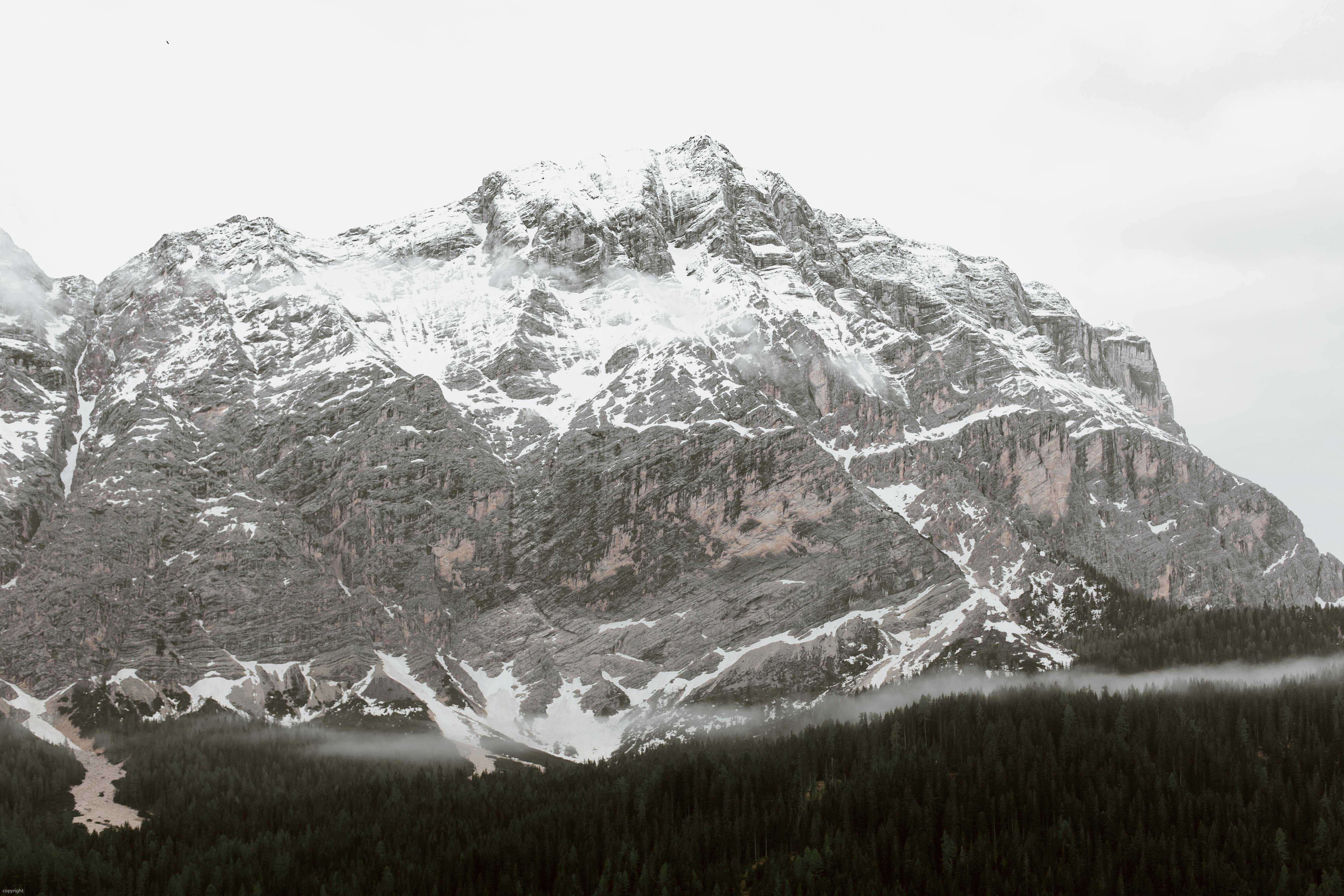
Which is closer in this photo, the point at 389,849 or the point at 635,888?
the point at 635,888

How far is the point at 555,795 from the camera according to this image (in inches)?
6791

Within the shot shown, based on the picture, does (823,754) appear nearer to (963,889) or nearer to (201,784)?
(963,889)

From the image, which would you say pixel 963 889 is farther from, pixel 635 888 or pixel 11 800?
pixel 11 800

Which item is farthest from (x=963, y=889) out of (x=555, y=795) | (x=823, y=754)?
(x=555, y=795)

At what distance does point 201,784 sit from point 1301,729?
152 m

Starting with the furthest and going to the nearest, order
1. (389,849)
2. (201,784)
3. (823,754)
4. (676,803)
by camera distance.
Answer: (201,784)
(823,754)
(676,803)
(389,849)

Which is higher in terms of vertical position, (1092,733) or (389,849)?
(1092,733)

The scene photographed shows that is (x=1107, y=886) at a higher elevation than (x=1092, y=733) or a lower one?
lower

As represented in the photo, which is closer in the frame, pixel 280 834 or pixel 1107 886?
pixel 1107 886

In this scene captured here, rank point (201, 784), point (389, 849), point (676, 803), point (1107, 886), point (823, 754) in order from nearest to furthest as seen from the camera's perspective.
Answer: point (1107, 886)
point (389, 849)
point (676, 803)
point (823, 754)
point (201, 784)

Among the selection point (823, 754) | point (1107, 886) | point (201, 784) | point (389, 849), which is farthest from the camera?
point (201, 784)

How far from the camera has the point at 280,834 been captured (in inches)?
6265

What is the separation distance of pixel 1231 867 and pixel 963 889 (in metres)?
28.2

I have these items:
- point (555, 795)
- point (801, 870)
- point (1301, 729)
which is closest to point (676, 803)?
point (555, 795)
